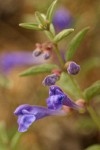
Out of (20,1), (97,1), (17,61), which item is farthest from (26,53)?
(20,1)

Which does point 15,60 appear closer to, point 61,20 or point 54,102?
point 61,20

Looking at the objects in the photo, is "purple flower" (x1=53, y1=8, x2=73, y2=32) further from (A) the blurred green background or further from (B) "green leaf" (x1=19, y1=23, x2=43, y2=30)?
(B) "green leaf" (x1=19, y1=23, x2=43, y2=30)

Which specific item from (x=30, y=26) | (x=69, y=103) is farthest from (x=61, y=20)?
(x=69, y=103)

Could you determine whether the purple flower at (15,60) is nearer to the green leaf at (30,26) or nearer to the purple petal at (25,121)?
the green leaf at (30,26)

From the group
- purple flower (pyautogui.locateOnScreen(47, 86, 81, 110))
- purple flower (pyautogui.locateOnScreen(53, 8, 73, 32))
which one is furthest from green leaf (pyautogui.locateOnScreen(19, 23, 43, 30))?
purple flower (pyautogui.locateOnScreen(53, 8, 73, 32))

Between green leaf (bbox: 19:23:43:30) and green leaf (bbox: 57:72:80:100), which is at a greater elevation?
green leaf (bbox: 19:23:43:30)

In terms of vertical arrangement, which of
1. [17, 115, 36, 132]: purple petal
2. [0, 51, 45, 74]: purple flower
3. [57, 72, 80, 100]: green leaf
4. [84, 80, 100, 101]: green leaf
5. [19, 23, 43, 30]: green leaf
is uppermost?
[0, 51, 45, 74]: purple flower

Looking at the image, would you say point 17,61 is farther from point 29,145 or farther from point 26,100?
point 29,145

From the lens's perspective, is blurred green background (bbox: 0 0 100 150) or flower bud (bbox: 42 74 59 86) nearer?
flower bud (bbox: 42 74 59 86)
